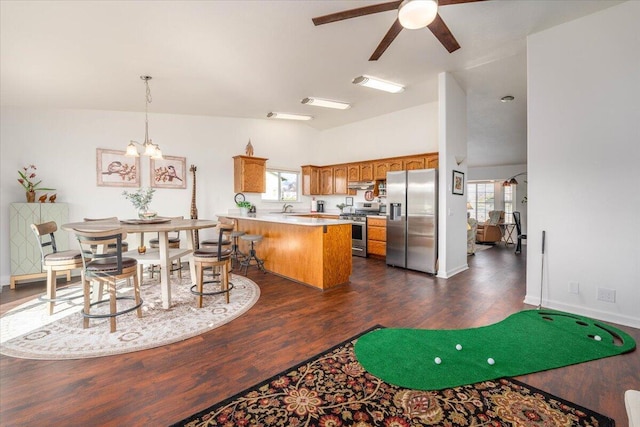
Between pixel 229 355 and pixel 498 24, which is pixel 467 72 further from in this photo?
pixel 229 355

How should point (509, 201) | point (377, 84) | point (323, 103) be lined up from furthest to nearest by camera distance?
point (509, 201), point (323, 103), point (377, 84)

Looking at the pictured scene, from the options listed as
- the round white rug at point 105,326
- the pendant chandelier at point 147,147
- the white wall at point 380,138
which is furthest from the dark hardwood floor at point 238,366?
the white wall at point 380,138

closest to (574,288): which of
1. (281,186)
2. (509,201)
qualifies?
(281,186)

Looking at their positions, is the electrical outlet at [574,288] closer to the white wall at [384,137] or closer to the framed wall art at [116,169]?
the white wall at [384,137]

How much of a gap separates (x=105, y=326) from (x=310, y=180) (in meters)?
5.60

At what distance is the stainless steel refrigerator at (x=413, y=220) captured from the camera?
4.66 m

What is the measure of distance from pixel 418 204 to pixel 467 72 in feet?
7.22

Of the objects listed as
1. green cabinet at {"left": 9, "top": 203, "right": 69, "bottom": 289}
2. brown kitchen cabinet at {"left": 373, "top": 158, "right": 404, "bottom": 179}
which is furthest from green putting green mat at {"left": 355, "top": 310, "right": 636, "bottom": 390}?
green cabinet at {"left": 9, "top": 203, "right": 69, "bottom": 289}

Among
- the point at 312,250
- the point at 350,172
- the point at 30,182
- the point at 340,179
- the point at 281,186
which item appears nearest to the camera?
the point at 312,250

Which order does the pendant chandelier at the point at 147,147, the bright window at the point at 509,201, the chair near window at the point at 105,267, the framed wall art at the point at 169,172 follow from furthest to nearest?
the bright window at the point at 509,201
the framed wall art at the point at 169,172
the pendant chandelier at the point at 147,147
the chair near window at the point at 105,267

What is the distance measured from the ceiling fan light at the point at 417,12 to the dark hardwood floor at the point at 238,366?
262 cm

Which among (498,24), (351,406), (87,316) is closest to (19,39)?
(87,316)

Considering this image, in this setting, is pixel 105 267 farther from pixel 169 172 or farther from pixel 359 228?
pixel 359 228

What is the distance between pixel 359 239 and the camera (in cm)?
614
